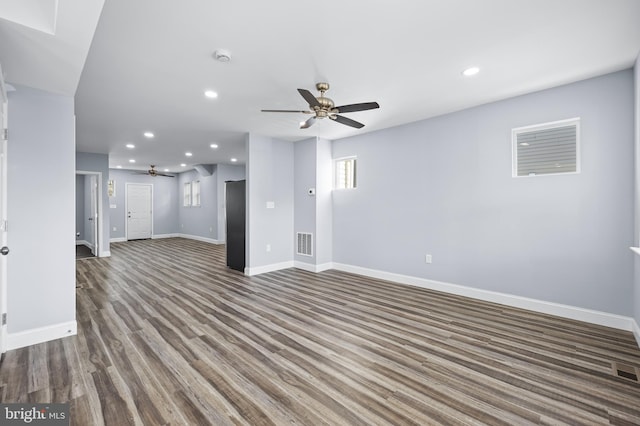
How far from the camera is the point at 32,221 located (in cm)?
286

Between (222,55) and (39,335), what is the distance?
3.18m

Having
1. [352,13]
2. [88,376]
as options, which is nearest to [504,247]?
[352,13]

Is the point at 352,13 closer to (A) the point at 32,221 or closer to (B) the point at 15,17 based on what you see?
(B) the point at 15,17

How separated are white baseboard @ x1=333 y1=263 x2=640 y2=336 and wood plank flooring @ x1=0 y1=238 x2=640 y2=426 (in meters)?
0.17

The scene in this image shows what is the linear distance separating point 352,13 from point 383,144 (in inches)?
128

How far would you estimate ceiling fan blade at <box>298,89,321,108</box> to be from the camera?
284 cm

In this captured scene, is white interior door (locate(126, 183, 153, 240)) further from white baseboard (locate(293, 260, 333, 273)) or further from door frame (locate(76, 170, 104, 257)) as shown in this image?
white baseboard (locate(293, 260, 333, 273))

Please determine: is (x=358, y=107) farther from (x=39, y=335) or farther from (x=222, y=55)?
(x=39, y=335)

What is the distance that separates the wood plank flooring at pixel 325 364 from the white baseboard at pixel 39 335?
0.43 feet

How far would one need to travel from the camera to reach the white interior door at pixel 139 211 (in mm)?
10867

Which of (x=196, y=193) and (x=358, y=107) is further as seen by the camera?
(x=196, y=193)

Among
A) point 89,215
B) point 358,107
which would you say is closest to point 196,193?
point 89,215

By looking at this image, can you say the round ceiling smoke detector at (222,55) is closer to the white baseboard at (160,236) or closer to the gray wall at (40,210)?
the gray wall at (40,210)

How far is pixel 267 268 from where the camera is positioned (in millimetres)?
5883
